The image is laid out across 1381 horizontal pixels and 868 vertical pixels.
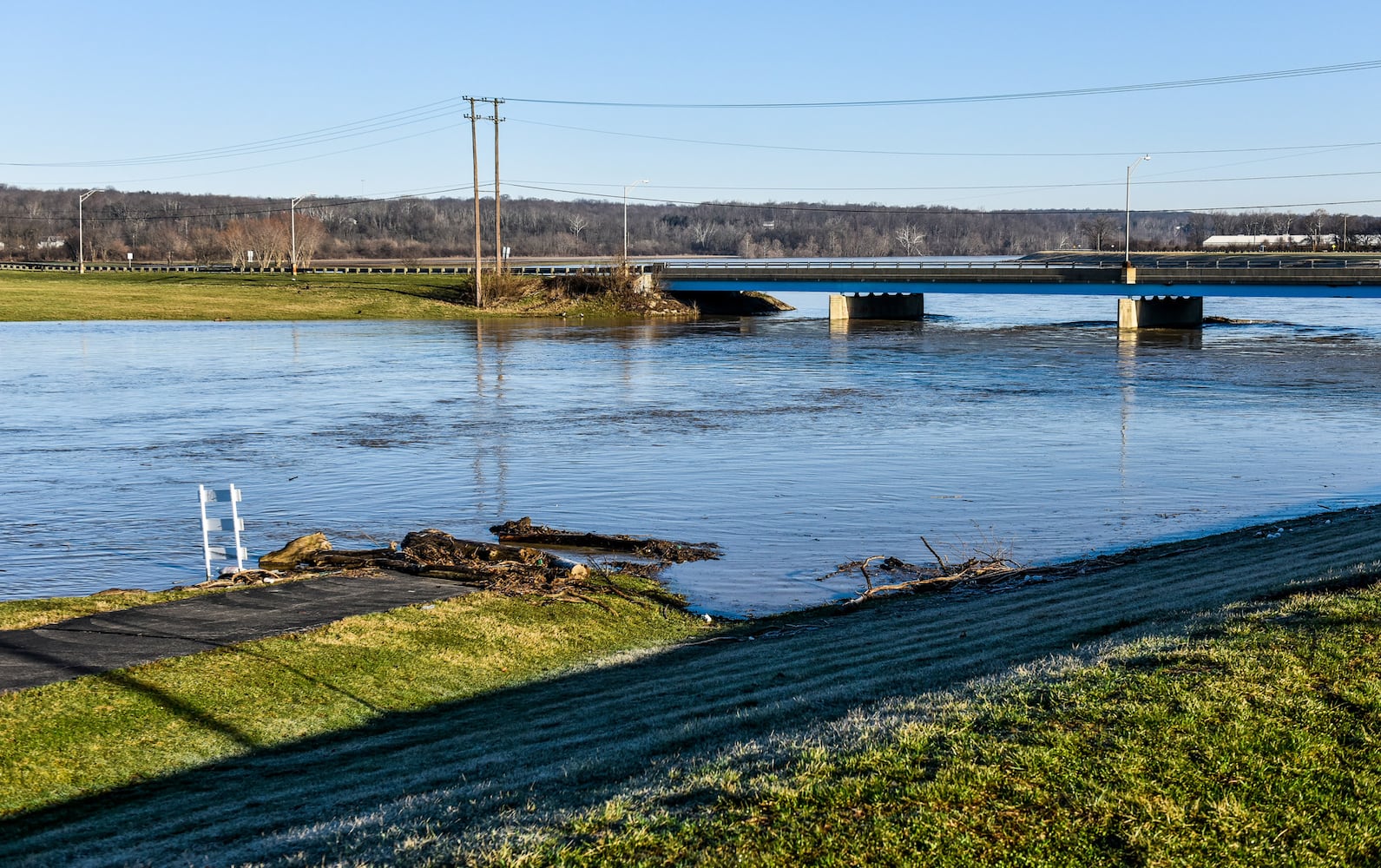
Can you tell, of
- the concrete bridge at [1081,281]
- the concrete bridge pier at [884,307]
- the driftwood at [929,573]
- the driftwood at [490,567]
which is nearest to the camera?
the driftwood at [490,567]

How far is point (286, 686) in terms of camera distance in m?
10.9

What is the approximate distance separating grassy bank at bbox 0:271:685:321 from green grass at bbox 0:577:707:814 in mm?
72361

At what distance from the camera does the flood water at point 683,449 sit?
19312 millimetres

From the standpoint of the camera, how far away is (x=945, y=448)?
96.5ft

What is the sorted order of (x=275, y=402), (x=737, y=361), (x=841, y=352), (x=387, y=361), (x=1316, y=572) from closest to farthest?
(x=1316, y=572), (x=275, y=402), (x=387, y=361), (x=737, y=361), (x=841, y=352)

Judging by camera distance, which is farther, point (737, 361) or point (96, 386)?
point (737, 361)

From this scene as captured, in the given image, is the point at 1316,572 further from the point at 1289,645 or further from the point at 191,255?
the point at 191,255

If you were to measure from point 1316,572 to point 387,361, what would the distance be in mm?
46299

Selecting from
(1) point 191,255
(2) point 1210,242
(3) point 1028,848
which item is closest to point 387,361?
→ (3) point 1028,848

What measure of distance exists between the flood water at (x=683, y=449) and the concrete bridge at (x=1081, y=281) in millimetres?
7929

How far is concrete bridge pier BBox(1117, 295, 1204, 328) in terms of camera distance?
7925cm

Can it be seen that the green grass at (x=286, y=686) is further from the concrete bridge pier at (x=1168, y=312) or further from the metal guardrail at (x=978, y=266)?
the concrete bridge pier at (x=1168, y=312)

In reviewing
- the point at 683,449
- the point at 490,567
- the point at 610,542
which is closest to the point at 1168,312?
the point at 683,449

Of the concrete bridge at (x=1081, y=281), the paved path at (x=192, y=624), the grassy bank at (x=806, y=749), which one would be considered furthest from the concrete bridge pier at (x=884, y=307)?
the grassy bank at (x=806, y=749)
